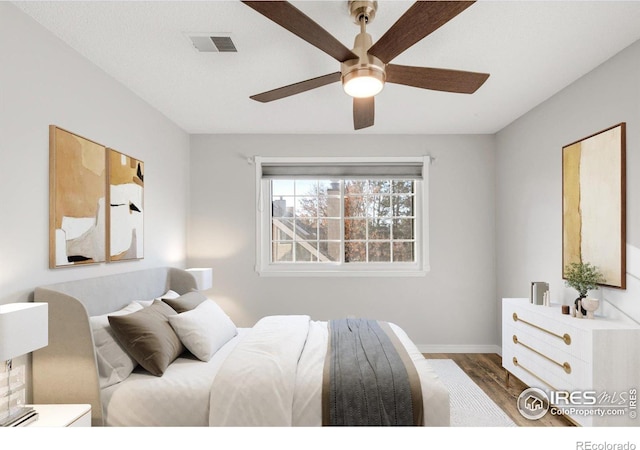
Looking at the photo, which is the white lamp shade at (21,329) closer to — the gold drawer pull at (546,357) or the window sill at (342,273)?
the window sill at (342,273)

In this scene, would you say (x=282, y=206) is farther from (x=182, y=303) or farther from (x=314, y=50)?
(x=314, y=50)

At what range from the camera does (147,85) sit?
2947 mm

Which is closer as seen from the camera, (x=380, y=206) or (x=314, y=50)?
(x=314, y=50)

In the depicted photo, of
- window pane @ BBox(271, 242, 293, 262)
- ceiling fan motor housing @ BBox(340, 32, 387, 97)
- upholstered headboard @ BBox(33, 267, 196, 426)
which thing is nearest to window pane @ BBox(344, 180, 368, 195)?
window pane @ BBox(271, 242, 293, 262)

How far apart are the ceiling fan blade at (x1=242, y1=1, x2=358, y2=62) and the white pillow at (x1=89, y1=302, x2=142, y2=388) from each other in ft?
5.87

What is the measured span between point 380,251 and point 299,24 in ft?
10.4

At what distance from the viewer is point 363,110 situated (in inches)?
92.3

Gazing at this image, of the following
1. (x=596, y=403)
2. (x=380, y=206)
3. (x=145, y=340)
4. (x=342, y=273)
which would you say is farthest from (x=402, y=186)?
(x=145, y=340)

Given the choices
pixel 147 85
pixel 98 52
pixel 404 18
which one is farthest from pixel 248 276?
pixel 404 18

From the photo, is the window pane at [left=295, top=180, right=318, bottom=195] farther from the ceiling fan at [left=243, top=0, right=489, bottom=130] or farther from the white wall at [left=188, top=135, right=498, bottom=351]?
the ceiling fan at [left=243, top=0, right=489, bottom=130]

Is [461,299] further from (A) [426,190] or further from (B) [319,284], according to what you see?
(B) [319,284]

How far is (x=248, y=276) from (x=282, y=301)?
1.56 ft

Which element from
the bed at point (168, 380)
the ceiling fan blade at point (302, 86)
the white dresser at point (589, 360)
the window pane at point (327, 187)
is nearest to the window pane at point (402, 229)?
the window pane at point (327, 187)

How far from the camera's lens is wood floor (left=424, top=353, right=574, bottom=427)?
265 cm
